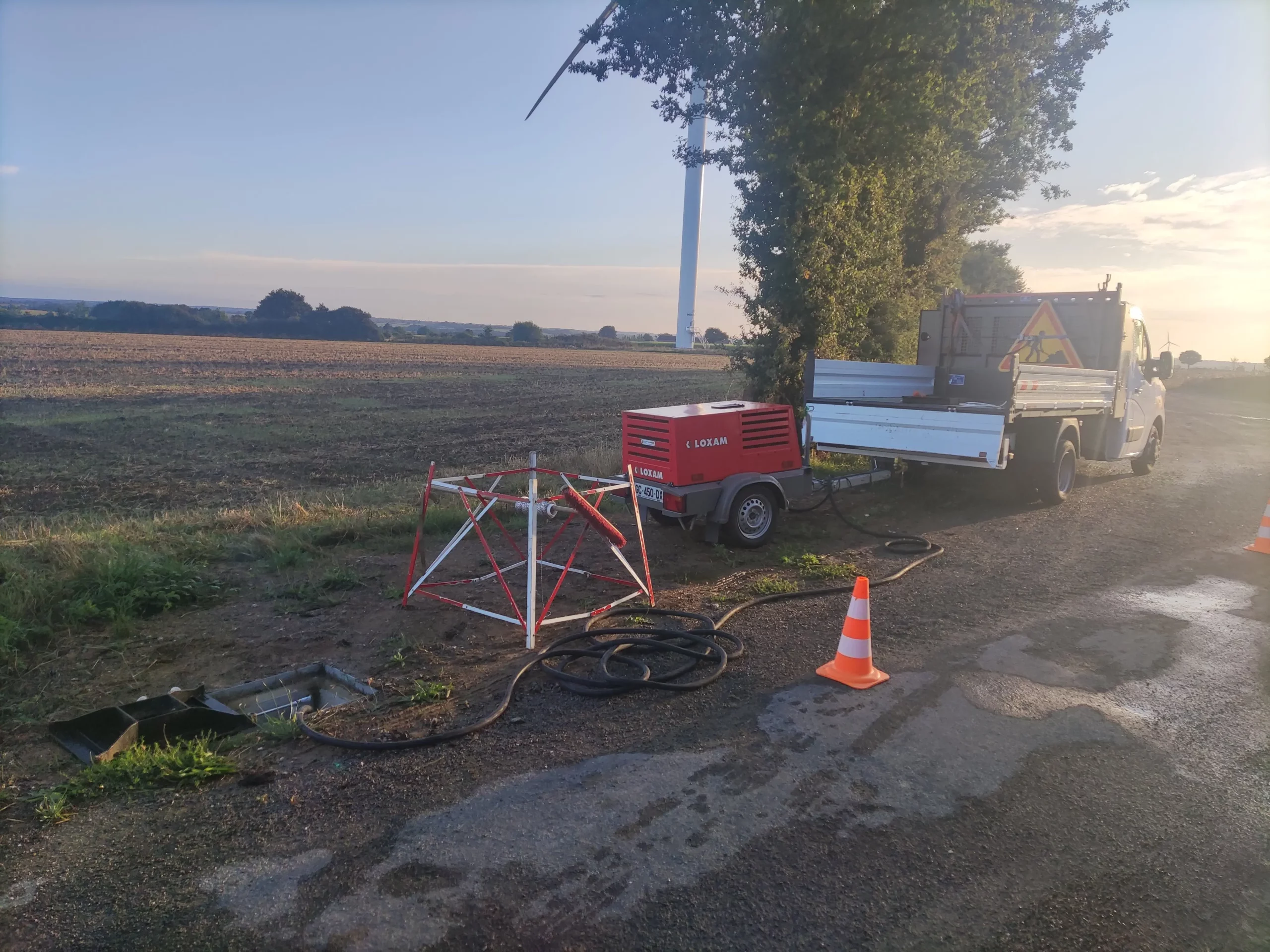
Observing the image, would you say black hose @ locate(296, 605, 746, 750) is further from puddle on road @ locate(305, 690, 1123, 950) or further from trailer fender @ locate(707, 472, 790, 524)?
trailer fender @ locate(707, 472, 790, 524)

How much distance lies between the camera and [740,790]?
3.68 metres

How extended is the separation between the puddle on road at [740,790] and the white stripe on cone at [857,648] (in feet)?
0.73

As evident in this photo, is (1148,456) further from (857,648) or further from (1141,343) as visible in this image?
(857,648)

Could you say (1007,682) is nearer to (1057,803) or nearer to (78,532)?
(1057,803)

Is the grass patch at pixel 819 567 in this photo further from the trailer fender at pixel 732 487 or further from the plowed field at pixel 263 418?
the plowed field at pixel 263 418

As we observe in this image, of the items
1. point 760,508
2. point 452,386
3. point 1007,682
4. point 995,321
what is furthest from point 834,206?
point 452,386

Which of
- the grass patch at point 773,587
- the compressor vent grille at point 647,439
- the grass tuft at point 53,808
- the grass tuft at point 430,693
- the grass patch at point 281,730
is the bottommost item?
the grass tuft at point 53,808

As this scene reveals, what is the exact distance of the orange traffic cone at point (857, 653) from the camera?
16.2 ft

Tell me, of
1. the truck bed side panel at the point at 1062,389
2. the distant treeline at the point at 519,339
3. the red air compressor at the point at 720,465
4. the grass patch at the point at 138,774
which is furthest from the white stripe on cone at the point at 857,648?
the distant treeline at the point at 519,339

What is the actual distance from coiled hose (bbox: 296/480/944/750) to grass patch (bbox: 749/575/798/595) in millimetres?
151

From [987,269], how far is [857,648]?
111 feet

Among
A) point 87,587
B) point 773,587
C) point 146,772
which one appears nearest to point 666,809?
point 146,772

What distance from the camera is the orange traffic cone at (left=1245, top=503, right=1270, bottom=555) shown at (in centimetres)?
827

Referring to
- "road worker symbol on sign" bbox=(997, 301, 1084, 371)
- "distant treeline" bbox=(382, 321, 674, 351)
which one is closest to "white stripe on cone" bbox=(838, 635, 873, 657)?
"road worker symbol on sign" bbox=(997, 301, 1084, 371)
